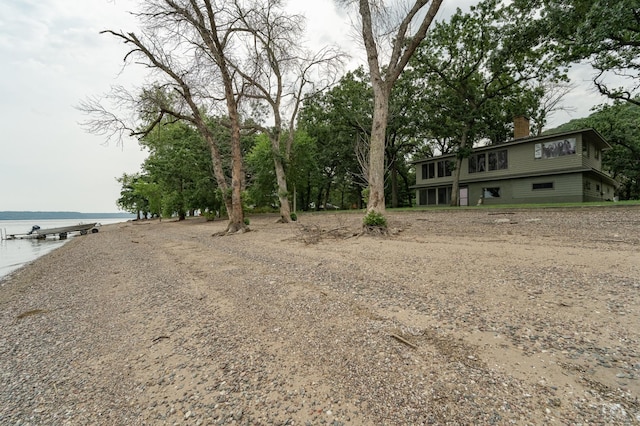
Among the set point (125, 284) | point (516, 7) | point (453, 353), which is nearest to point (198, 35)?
point (125, 284)

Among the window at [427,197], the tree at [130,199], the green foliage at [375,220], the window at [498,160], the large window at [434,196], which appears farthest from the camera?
the tree at [130,199]

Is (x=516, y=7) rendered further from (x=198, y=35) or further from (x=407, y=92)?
(x=198, y=35)

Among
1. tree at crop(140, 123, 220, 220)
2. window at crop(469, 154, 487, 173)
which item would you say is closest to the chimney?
window at crop(469, 154, 487, 173)

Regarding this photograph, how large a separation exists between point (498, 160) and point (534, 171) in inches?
107

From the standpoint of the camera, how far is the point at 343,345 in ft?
8.68

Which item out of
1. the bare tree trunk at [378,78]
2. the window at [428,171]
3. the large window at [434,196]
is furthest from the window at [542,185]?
the bare tree trunk at [378,78]

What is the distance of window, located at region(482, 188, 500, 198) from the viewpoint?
21391 millimetres

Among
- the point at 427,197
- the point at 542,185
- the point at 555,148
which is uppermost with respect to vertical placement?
the point at 555,148

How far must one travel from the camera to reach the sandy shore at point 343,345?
1.91 m

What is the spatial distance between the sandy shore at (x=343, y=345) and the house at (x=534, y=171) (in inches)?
606

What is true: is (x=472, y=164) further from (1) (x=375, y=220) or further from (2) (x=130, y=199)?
(2) (x=130, y=199)

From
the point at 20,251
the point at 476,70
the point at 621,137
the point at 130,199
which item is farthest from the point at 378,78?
the point at 130,199

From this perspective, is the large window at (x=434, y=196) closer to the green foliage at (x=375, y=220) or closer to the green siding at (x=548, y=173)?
the green siding at (x=548, y=173)

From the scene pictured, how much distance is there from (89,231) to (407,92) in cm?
3276
